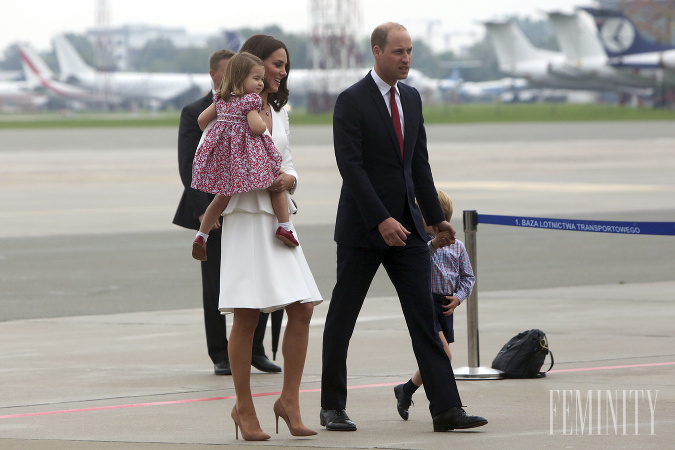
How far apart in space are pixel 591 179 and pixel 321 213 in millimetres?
9404

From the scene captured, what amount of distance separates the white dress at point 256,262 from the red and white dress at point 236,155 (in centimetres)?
10

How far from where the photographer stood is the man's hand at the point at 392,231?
569 centimetres

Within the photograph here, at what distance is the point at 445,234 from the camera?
20.0ft

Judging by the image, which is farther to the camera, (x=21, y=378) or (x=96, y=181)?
(x=96, y=181)

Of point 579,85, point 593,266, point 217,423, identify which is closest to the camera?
point 217,423

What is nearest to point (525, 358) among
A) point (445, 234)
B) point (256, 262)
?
point (445, 234)

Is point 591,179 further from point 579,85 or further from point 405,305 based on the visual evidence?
point 579,85

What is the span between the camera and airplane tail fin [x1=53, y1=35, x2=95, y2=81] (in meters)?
156

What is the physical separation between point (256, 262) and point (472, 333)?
219 cm

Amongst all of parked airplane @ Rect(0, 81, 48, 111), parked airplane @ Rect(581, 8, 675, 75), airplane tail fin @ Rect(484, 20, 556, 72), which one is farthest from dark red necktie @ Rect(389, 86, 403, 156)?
parked airplane @ Rect(0, 81, 48, 111)

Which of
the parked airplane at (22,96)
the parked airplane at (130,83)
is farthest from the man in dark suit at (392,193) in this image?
the parked airplane at (22,96)

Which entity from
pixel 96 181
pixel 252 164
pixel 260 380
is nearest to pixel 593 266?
pixel 260 380

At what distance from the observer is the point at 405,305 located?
5.95 metres

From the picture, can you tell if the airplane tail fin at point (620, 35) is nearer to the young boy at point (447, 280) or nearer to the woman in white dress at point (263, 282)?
the young boy at point (447, 280)
